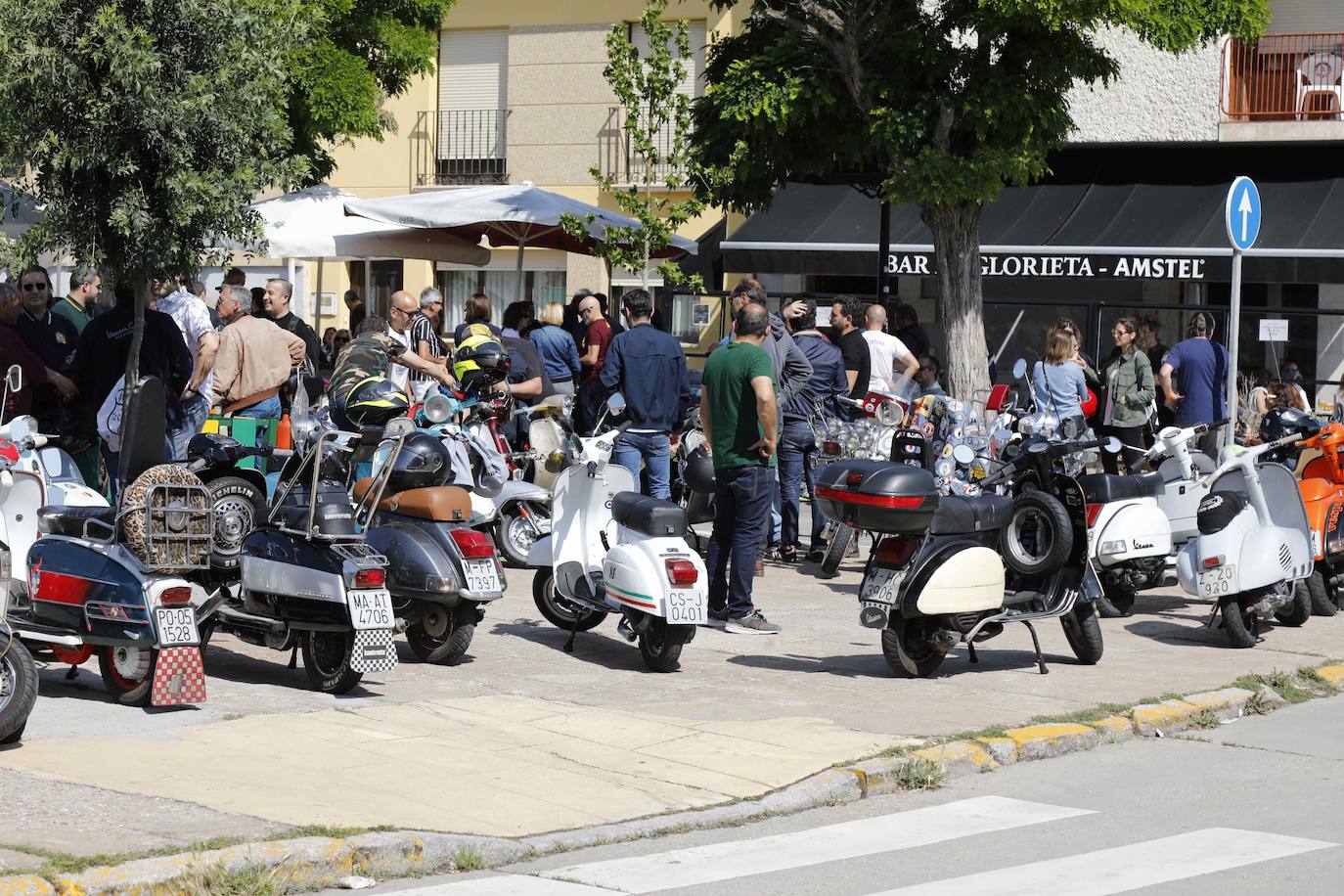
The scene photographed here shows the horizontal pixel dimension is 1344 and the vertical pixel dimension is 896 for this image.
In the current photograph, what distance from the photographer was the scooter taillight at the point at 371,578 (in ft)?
27.3

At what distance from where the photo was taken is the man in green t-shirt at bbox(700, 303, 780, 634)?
408 inches

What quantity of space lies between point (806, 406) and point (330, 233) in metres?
6.87

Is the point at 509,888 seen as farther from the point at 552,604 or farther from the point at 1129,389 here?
the point at 1129,389

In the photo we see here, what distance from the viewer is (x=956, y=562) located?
361 inches

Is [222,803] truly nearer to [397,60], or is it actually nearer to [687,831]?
[687,831]

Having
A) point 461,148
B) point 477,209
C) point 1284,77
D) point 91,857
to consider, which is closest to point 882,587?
point 91,857

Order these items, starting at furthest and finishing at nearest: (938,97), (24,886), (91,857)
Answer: (938,97) → (91,857) → (24,886)

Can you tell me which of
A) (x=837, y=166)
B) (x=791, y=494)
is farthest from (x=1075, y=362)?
(x=837, y=166)

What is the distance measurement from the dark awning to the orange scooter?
31.5ft

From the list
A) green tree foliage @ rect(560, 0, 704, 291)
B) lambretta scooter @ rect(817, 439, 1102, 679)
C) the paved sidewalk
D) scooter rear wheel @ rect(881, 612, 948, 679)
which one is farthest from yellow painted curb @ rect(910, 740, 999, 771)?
green tree foliage @ rect(560, 0, 704, 291)

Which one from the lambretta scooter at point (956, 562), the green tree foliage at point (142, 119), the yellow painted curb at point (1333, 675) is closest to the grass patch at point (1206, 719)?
the lambretta scooter at point (956, 562)

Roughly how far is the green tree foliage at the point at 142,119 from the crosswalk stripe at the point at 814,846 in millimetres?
5924

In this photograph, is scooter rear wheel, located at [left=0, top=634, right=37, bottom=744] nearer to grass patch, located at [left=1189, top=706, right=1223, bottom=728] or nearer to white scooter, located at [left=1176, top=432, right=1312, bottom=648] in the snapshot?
grass patch, located at [left=1189, top=706, right=1223, bottom=728]

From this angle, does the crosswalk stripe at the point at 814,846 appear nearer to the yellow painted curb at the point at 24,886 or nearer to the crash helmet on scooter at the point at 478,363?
the yellow painted curb at the point at 24,886
